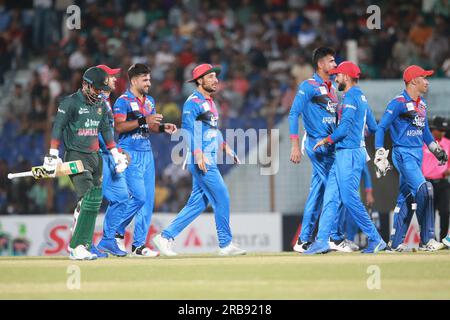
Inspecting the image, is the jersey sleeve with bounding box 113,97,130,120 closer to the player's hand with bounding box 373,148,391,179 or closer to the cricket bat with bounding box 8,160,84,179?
the cricket bat with bounding box 8,160,84,179

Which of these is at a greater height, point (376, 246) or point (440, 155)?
point (440, 155)

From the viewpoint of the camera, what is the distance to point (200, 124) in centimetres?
1321

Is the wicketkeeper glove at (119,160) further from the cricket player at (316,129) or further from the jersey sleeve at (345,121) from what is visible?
the jersey sleeve at (345,121)

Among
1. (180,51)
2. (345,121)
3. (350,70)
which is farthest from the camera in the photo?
(180,51)

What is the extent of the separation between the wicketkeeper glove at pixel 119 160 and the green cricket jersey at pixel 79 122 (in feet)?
1.04

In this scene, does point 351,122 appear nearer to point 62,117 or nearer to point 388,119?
point 388,119

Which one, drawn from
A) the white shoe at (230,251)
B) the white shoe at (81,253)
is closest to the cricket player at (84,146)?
the white shoe at (81,253)

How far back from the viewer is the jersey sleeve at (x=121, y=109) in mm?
13570

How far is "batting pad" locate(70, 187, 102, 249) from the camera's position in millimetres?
12422

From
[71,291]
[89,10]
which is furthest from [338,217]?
[89,10]

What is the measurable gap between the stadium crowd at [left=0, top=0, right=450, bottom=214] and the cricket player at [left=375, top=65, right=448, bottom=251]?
6.18 metres

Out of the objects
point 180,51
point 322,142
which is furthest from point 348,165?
point 180,51

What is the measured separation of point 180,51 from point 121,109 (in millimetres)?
10667

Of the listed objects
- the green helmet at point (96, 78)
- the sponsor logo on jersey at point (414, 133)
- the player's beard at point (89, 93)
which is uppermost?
the green helmet at point (96, 78)
